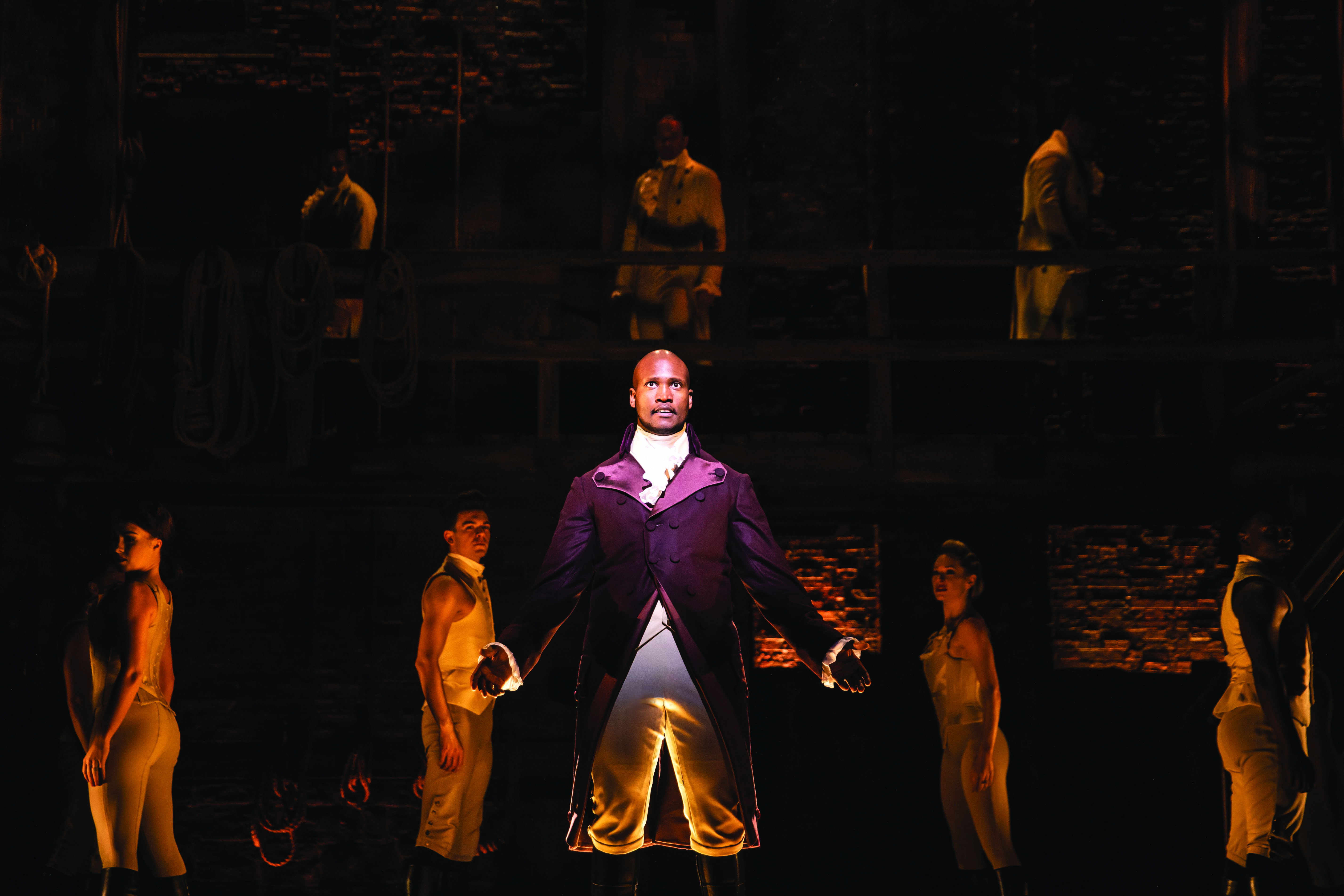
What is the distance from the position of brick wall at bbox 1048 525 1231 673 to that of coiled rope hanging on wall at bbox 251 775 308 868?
477 centimetres

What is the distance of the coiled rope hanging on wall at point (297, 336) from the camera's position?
6148 mm

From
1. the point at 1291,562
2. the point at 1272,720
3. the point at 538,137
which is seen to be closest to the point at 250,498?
the point at 538,137

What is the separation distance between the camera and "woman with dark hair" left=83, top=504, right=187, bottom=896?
16.3 feet

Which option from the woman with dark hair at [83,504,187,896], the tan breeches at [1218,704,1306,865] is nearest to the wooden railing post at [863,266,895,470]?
the tan breeches at [1218,704,1306,865]

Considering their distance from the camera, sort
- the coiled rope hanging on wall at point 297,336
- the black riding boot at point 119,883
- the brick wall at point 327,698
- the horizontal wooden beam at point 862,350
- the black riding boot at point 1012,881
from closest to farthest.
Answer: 1. the black riding boot at point 119,883
2. the black riding boot at point 1012,881
3. the coiled rope hanging on wall at point 297,336
4. the horizontal wooden beam at point 862,350
5. the brick wall at point 327,698

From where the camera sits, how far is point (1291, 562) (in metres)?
7.71

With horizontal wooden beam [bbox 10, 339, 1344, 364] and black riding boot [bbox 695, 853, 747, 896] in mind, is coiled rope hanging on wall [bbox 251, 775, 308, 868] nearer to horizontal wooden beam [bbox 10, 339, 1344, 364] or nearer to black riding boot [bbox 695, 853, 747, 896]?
horizontal wooden beam [bbox 10, 339, 1344, 364]

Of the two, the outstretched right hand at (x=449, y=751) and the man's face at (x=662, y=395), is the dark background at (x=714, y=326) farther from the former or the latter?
the man's face at (x=662, y=395)

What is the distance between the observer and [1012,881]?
5699mm

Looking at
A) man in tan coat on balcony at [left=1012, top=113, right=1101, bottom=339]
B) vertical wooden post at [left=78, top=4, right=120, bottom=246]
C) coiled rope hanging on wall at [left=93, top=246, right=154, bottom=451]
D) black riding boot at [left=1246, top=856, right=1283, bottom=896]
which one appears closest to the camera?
black riding boot at [left=1246, top=856, right=1283, bottom=896]

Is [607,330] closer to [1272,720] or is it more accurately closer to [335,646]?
[335,646]

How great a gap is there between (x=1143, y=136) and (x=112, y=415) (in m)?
6.86

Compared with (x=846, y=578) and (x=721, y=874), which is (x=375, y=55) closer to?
(x=846, y=578)

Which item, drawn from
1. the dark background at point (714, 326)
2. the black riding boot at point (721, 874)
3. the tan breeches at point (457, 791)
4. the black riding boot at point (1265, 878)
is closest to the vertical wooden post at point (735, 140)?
the dark background at point (714, 326)
